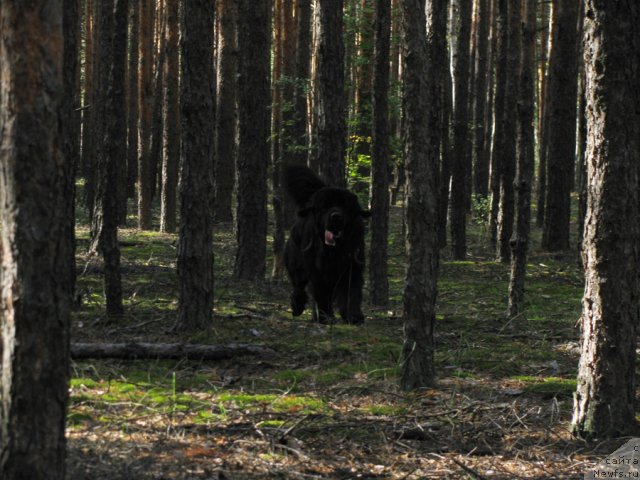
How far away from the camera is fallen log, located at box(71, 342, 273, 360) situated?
8.05 metres

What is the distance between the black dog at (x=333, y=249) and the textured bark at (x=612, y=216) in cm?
501

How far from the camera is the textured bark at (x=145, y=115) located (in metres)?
22.3

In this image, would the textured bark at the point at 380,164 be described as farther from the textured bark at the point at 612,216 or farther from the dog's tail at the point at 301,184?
the textured bark at the point at 612,216

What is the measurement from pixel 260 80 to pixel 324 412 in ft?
29.1

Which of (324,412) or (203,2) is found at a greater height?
(203,2)

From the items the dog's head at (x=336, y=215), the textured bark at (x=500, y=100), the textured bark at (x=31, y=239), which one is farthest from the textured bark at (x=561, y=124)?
the textured bark at (x=31, y=239)

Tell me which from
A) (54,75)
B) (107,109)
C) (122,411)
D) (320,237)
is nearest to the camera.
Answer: (54,75)

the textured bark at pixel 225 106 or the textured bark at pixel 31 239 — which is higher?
the textured bark at pixel 225 106

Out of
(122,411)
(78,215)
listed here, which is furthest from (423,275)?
(78,215)

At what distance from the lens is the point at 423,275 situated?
6.94 m

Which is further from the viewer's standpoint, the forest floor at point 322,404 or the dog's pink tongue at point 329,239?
the dog's pink tongue at point 329,239

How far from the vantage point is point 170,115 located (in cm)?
2095

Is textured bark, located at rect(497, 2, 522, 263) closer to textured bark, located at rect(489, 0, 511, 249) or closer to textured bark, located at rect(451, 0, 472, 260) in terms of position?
textured bark, located at rect(489, 0, 511, 249)

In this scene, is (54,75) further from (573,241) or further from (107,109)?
(573,241)
